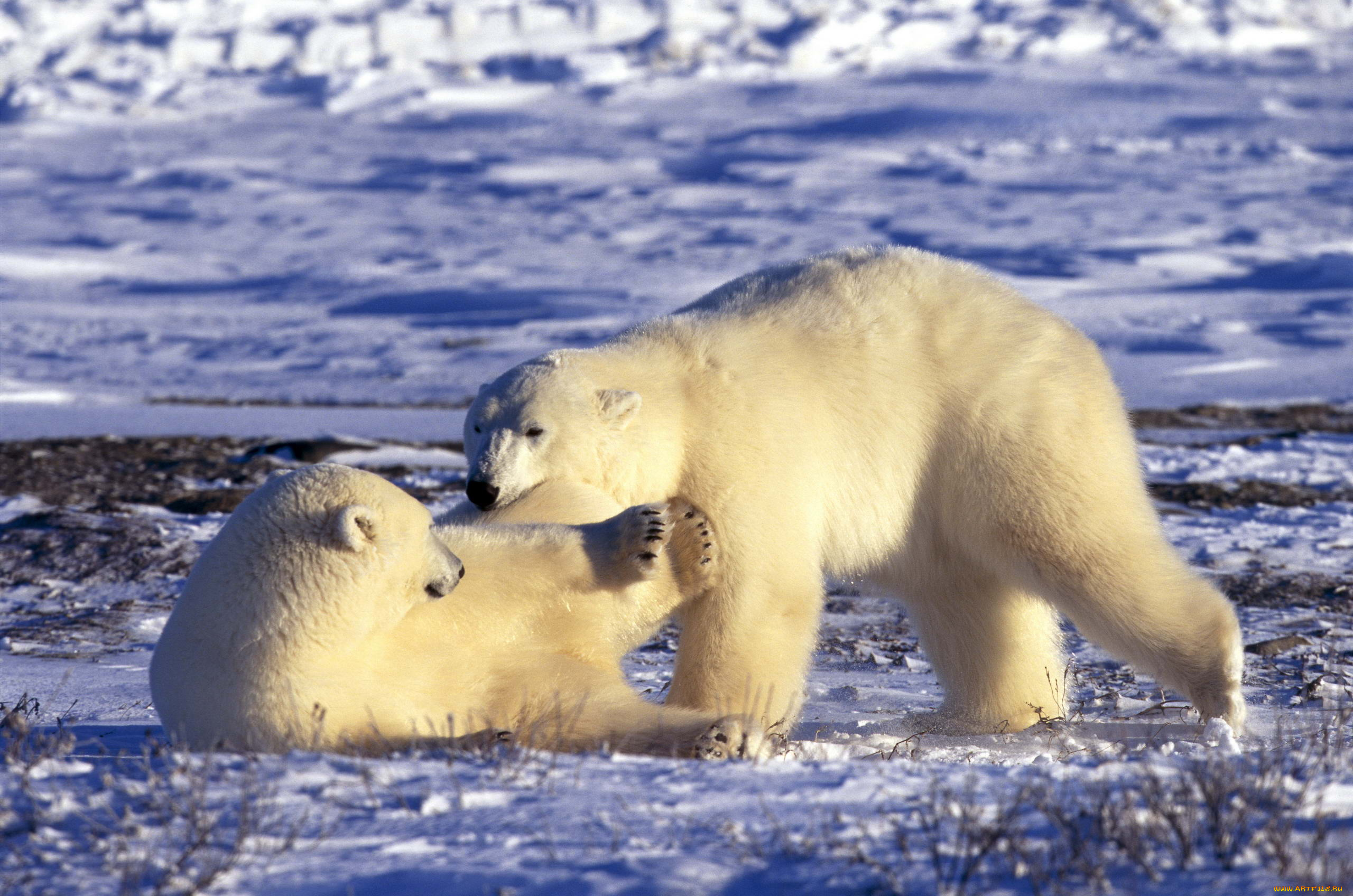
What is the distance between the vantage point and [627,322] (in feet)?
46.3

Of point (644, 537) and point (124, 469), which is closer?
point (644, 537)

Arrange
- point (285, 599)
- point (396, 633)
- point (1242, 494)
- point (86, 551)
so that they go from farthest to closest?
point (1242, 494)
point (86, 551)
point (396, 633)
point (285, 599)

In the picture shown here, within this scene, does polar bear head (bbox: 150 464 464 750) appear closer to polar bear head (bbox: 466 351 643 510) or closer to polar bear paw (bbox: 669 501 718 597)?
polar bear head (bbox: 466 351 643 510)

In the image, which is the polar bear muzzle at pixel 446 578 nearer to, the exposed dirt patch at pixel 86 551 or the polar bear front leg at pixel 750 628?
the polar bear front leg at pixel 750 628

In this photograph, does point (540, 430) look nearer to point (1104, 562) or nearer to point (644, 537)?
point (644, 537)

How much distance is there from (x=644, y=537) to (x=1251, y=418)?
7.94 meters

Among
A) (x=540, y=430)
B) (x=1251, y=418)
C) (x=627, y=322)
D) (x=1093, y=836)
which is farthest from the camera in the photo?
(x=627, y=322)

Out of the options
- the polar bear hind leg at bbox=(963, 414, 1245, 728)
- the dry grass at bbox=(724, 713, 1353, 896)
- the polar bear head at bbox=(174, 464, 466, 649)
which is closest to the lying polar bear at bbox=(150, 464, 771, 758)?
the polar bear head at bbox=(174, 464, 466, 649)

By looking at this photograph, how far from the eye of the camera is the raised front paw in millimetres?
2824

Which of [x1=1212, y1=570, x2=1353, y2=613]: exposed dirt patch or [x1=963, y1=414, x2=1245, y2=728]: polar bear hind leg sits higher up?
[x1=963, y1=414, x2=1245, y2=728]: polar bear hind leg

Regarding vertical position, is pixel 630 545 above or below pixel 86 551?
above

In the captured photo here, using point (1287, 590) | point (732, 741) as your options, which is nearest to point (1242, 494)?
point (1287, 590)

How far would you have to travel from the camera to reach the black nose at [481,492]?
11.3ft

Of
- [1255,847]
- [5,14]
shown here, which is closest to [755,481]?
[1255,847]
